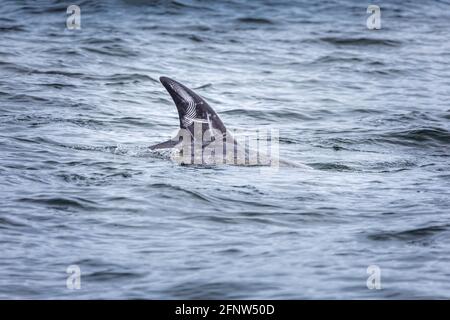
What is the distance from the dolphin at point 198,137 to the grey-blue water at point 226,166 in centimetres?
33

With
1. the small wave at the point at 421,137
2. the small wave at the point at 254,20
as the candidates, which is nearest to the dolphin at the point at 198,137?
the small wave at the point at 421,137

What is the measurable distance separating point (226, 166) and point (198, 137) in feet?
2.02

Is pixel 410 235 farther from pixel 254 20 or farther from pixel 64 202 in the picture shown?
pixel 254 20

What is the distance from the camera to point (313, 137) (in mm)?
17547

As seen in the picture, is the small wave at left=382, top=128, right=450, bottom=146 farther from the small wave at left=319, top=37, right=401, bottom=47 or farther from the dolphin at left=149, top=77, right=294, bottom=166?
the small wave at left=319, top=37, right=401, bottom=47

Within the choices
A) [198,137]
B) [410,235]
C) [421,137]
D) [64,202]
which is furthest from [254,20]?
[410,235]

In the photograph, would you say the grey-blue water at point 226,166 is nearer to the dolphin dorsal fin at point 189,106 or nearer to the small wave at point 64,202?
the small wave at point 64,202

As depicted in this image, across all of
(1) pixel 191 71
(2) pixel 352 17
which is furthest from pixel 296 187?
(2) pixel 352 17

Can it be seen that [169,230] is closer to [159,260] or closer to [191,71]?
[159,260]

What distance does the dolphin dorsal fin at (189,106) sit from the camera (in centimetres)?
1392

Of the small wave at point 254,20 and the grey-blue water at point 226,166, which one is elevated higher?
the small wave at point 254,20

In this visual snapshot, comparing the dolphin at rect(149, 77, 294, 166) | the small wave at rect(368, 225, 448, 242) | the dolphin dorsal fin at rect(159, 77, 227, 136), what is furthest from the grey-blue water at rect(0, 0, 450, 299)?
the dolphin dorsal fin at rect(159, 77, 227, 136)

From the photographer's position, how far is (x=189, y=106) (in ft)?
45.8
